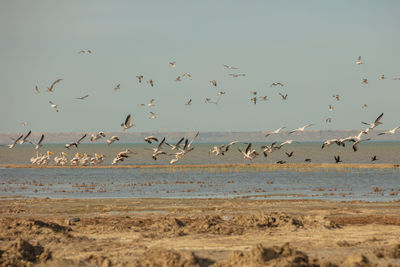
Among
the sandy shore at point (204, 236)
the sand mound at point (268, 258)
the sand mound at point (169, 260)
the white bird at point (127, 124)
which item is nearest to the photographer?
the sand mound at point (268, 258)

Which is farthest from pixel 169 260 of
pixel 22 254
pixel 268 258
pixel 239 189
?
pixel 239 189

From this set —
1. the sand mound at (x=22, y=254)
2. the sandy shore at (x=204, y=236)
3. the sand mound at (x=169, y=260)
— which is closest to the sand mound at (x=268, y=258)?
the sandy shore at (x=204, y=236)

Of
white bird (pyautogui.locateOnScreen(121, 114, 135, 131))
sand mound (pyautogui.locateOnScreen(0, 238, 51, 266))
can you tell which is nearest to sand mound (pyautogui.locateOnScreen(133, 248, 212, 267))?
sand mound (pyautogui.locateOnScreen(0, 238, 51, 266))

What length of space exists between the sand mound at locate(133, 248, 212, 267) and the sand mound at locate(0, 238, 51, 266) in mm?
3020

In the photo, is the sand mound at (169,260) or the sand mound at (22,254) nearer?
the sand mound at (169,260)

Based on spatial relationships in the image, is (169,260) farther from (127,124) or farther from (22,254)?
(127,124)

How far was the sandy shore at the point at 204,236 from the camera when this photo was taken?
17.6m

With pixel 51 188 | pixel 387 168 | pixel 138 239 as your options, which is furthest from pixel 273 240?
pixel 387 168

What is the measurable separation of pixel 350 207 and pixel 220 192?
14243mm

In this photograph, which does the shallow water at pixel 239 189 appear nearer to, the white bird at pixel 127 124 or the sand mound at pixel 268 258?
the white bird at pixel 127 124

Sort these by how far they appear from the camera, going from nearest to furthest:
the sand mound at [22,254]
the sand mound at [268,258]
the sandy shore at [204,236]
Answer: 1. the sand mound at [268,258]
2. the sandy shore at [204,236]
3. the sand mound at [22,254]

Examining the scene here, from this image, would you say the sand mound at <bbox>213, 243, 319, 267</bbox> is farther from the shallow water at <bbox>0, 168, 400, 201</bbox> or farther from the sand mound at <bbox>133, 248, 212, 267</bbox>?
the shallow water at <bbox>0, 168, 400, 201</bbox>

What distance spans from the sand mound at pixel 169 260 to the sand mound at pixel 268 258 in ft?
1.90

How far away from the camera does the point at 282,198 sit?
132ft
